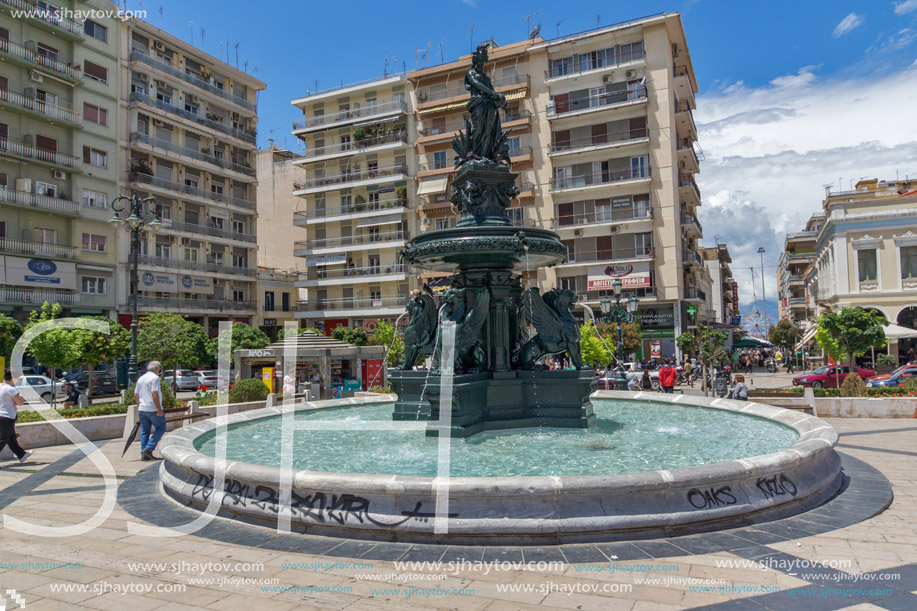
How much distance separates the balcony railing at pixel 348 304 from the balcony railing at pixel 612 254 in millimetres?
12964

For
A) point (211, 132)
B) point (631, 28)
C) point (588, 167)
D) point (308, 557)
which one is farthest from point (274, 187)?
point (308, 557)

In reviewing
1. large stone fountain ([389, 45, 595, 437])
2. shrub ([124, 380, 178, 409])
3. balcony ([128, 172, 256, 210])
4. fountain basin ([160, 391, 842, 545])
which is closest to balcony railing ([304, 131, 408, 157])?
balcony ([128, 172, 256, 210])

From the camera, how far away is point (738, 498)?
5.21m

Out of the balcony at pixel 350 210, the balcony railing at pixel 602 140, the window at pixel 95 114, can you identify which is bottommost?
the balcony at pixel 350 210

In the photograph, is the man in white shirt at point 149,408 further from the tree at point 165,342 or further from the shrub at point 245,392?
the tree at point 165,342

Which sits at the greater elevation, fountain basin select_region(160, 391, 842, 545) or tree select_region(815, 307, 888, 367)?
tree select_region(815, 307, 888, 367)

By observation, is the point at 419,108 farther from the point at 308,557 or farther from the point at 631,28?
the point at 308,557

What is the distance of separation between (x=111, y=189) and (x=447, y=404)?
36.0m

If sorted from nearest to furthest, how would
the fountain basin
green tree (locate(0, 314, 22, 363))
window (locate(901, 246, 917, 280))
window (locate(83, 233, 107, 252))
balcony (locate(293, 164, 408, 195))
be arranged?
the fountain basin < green tree (locate(0, 314, 22, 363)) < window (locate(901, 246, 917, 280)) < window (locate(83, 233, 107, 252)) < balcony (locate(293, 164, 408, 195))

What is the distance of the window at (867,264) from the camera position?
1340 inches

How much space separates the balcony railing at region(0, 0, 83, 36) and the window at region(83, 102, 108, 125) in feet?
13.0

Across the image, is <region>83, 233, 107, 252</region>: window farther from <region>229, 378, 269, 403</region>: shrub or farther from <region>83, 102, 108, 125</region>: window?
<region>229, 378, 269, 403</region>: shrub

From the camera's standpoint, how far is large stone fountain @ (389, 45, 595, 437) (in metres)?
8.94

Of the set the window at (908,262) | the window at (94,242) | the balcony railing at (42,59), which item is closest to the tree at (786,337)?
the window at (908,262)
